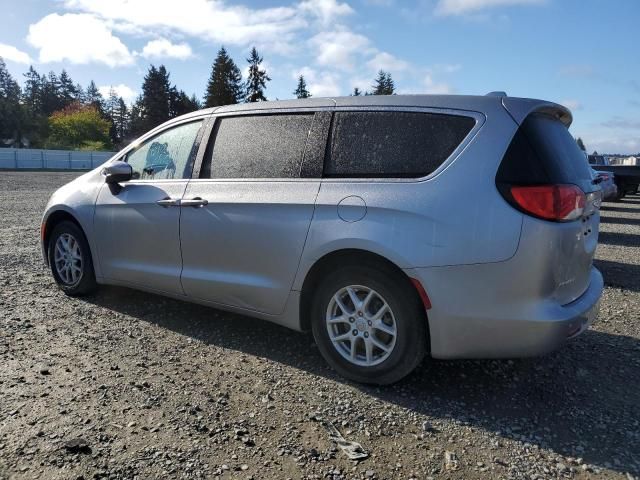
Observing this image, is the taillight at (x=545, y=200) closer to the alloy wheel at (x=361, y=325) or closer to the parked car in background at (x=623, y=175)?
the alloy wheel at (x=361, y=325)

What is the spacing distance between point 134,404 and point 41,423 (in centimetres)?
48

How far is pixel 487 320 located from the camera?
2.86m

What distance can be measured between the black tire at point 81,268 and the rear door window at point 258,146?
1667 mm

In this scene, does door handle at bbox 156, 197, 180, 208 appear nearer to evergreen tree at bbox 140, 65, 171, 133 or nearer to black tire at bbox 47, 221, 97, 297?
black tire at bbox 47, 221, 97, 297

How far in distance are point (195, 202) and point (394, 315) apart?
1.81 meters

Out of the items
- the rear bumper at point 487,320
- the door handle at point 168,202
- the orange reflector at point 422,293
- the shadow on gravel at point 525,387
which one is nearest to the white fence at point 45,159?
the door handle at point 168,202

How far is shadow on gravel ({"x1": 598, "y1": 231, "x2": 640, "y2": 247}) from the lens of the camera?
9.84 metres

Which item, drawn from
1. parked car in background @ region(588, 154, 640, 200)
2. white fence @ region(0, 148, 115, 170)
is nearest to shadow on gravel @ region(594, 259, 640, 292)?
parked car in background @ region(588, 154, 640, 200)

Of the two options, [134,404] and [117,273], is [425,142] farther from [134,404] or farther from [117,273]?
[117,273]

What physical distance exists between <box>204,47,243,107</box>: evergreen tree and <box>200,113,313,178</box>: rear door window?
227 feet

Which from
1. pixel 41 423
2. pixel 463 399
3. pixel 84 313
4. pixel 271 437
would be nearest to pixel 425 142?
pixel 463 399

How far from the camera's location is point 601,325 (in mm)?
4660

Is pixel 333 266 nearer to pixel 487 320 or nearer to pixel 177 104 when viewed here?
pixel 487 320

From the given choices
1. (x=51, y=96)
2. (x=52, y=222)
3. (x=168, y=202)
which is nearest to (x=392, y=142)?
(x=168, y=202)
